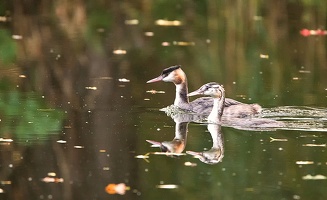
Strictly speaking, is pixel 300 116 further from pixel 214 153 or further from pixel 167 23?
pixel 167 23

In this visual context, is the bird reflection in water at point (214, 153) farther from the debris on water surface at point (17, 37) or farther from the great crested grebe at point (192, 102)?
the debris on water surface at point (17, 37)

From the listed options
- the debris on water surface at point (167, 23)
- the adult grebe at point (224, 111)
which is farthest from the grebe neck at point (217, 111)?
the debris on water surface at point (167, 23)

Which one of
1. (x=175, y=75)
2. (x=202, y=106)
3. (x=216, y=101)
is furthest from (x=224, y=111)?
(x=175, y=75)

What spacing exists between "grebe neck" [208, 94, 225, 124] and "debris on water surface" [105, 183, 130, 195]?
331cm

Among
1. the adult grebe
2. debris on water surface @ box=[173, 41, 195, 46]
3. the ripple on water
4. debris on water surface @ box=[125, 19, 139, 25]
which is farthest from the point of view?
debris on water surface @ box=[125, 19, 139, 25]

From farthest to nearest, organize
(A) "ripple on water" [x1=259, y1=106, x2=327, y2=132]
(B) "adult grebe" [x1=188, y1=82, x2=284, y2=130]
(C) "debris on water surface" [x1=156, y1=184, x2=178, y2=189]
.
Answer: (B) "adult grebe" [x1=188, y1=82, x2=284, y2=130] < (A) "ripple on water" [x1=259, y1=106, x2=327, y2=132] < (C) "debris on water surface" [x1=156, y1=184, x2=178, y2=189]

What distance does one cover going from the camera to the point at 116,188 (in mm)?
7891

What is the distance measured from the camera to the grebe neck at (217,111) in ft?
36.7

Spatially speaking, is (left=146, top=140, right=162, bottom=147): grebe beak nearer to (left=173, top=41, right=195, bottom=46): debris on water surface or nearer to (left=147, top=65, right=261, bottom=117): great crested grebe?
(left=147, top=65, right=261, bottom=117): great crested grebe

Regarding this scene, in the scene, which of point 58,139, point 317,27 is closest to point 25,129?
point 58,139

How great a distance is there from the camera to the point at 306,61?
15.8m

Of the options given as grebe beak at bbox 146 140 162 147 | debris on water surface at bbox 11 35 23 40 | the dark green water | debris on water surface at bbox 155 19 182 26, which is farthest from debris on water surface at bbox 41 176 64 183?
debris on water surface at bbox 155 19 182 26

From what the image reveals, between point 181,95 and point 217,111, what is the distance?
1.23m

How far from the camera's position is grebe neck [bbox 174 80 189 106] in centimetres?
1210
